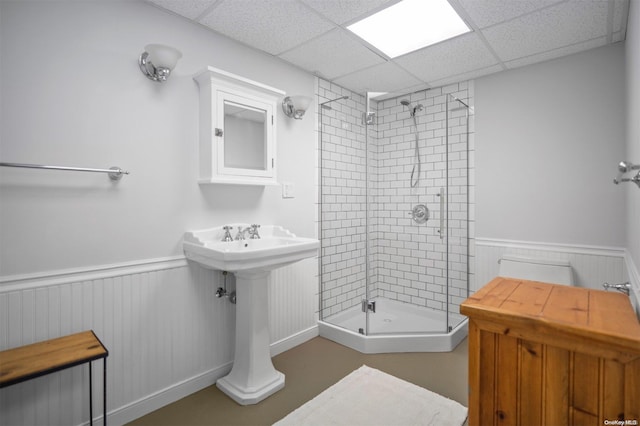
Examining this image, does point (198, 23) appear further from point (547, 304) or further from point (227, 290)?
point (547, 304)

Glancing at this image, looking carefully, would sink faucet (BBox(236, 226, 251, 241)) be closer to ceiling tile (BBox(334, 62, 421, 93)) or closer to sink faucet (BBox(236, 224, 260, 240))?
sink faucet (BBox(236, 224, 260, 240))

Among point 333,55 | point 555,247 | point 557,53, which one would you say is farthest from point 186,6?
point 555,247

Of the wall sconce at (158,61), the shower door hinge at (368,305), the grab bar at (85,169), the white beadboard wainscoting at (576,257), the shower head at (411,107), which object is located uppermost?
the shower head at (411,107)

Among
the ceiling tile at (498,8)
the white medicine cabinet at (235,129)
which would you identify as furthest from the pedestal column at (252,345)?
the ceiling tile at (498,8)

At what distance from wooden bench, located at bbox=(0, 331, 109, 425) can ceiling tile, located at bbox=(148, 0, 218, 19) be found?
195 cm

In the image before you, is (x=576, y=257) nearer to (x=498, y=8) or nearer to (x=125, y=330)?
(x=498, y=8)

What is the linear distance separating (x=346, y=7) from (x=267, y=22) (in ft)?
1.78

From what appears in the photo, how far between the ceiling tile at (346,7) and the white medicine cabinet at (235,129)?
0.63 m

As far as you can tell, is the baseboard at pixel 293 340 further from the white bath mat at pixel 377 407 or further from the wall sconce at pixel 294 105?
the wall sconce at pixel 294 105

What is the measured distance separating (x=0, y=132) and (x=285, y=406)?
2.10 m

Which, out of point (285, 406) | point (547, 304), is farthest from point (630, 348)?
point (285, 406)

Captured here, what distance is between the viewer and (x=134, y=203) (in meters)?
1.98

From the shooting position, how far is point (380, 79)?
3.25 m

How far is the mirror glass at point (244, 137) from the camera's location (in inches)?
90.0
